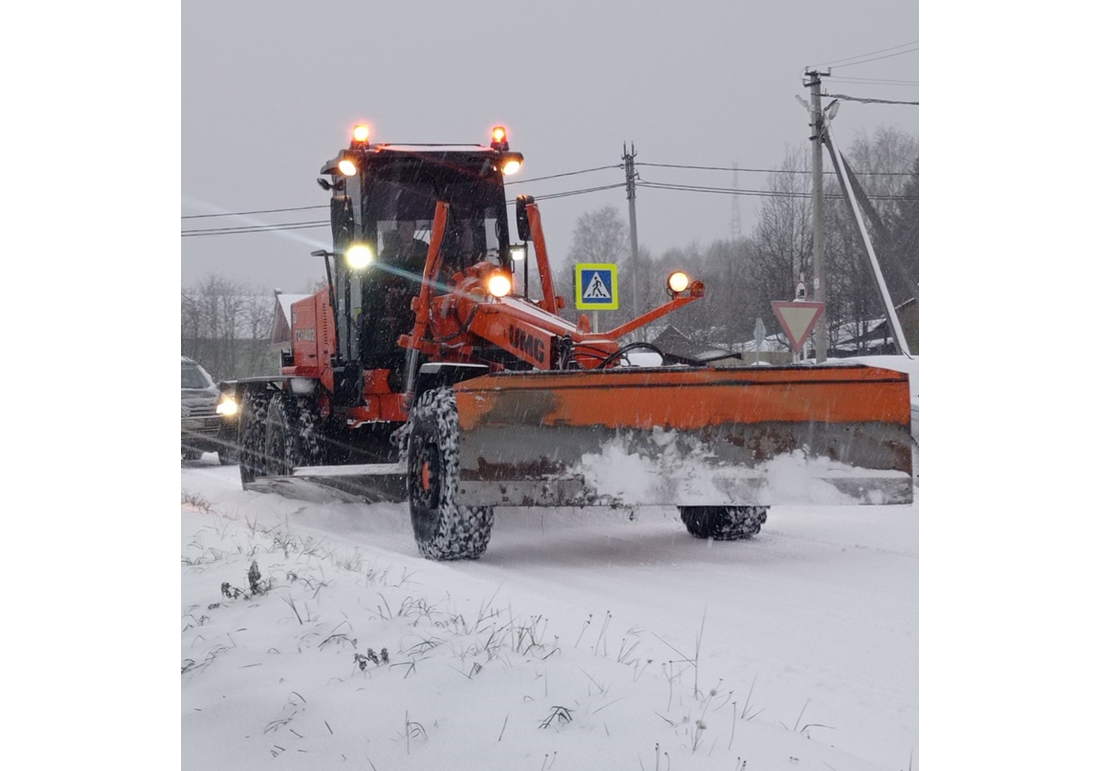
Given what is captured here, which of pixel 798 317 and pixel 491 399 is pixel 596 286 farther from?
pixel 491 399

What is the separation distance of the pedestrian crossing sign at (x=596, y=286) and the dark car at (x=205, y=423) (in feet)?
11.1

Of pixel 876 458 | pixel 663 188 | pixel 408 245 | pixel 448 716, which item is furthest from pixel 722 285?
pixel 448 716

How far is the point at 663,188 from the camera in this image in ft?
25.2

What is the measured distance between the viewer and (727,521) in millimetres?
5852

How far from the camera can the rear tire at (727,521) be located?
5836 mm

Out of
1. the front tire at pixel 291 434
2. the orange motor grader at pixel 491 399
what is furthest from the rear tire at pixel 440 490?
the front tire at pixel 291 434

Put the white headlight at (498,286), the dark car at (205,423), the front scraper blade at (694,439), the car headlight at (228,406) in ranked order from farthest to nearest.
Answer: the dark car at (205,423) → the car headlight at (228,406) → the white headlight at (498,286) → the front scraper blade at (694,439)

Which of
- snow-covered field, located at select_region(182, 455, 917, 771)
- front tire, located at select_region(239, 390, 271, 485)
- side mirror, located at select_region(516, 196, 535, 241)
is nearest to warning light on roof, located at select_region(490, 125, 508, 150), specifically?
side mirror, located at select_region(516, 196, 535, 241)

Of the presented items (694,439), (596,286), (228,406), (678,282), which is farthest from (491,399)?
(596,286)

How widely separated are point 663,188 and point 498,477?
142 inches

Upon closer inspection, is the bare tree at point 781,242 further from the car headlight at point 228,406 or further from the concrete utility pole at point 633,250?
the car headlight at point 228,406

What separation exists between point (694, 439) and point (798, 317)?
383 cm

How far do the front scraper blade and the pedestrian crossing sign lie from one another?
16.8 feet
